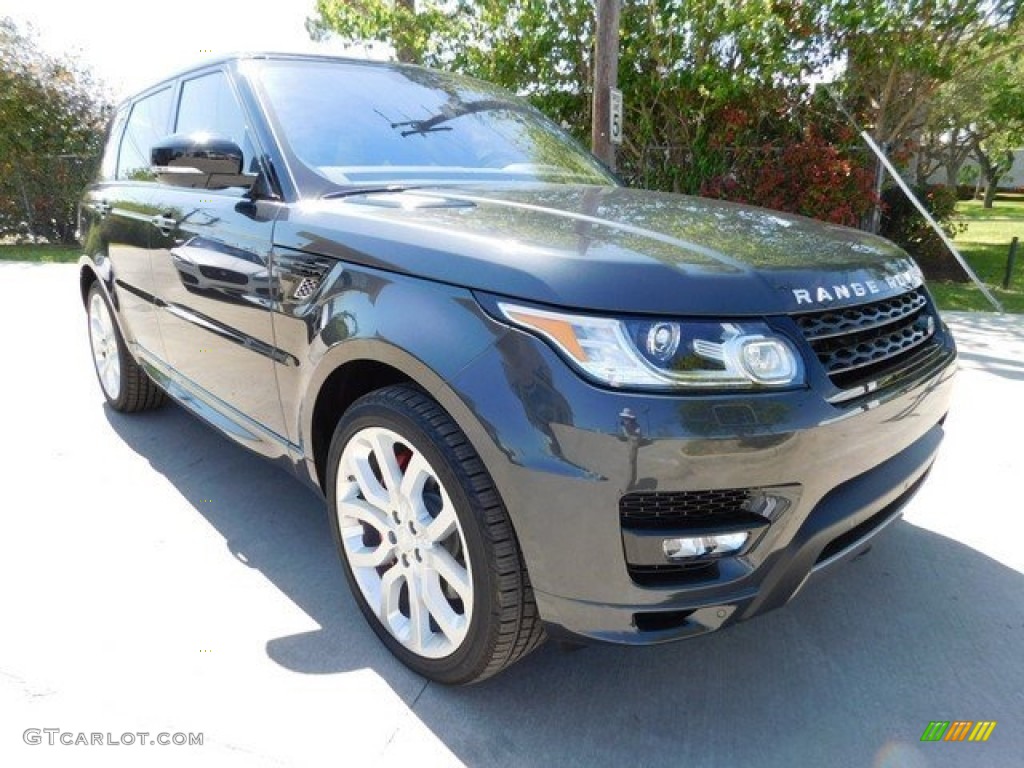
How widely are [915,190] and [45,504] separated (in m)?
12.2

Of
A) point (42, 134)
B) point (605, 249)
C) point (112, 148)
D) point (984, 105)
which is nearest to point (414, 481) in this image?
point (605, 249)

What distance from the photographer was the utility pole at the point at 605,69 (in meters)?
6.33

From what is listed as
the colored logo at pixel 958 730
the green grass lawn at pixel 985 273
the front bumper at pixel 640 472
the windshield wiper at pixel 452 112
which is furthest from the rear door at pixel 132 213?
the green grass lawn at pixel 985 273

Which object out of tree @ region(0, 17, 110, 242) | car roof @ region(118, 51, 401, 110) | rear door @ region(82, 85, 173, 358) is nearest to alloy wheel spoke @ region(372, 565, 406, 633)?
rear door @ region(82, 85, 173, 358)

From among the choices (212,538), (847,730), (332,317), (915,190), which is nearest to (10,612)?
(212,538)

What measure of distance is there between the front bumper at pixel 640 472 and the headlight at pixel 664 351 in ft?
0.11

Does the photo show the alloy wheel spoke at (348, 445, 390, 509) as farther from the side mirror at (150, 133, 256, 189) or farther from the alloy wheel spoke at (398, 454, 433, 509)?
the side mirror at (150, 133, 256, 189)

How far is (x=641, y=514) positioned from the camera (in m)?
1.52

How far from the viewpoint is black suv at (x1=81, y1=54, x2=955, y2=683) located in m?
1.50

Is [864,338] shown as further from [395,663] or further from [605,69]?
[605,69]

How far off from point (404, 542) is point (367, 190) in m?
1.12

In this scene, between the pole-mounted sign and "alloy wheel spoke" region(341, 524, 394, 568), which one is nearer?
"alloy wheel spoke" region(341, 524, 394, 568)

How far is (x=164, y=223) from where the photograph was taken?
2922 millimetres

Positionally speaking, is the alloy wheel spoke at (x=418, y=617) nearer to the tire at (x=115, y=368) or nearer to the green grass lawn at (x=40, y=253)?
the tire at (x=115, y=368)
